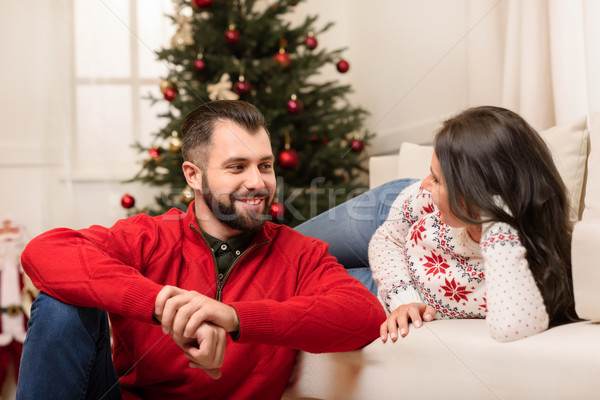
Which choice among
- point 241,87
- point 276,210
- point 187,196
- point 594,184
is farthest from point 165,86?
point 594,184

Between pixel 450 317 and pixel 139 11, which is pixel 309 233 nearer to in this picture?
pixel 450 317

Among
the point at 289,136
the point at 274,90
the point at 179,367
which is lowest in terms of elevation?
the point at 179,367

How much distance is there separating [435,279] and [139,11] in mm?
2744

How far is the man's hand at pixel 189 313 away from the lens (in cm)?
94

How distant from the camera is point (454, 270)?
4.04 feet

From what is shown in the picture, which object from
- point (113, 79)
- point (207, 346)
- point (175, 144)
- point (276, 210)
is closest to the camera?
point (207, 346)

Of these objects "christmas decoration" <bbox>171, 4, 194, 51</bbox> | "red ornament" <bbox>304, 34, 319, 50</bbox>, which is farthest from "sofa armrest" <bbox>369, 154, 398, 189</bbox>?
"christmas decoration" <bbox>171, 4, 194, 51</bbox>

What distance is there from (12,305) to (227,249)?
155cm

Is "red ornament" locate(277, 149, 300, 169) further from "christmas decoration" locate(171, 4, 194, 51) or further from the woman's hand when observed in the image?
the woman's hand

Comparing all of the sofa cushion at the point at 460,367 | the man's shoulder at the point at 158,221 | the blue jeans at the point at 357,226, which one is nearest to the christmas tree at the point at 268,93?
the blue jeans at the point at 357,226

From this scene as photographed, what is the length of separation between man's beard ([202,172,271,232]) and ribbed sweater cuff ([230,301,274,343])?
0.30 metres

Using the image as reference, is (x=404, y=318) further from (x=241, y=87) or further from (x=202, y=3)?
(x=202, y=3)

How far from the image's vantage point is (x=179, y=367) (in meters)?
1.13

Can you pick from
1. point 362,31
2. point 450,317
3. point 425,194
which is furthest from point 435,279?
point 362,31
